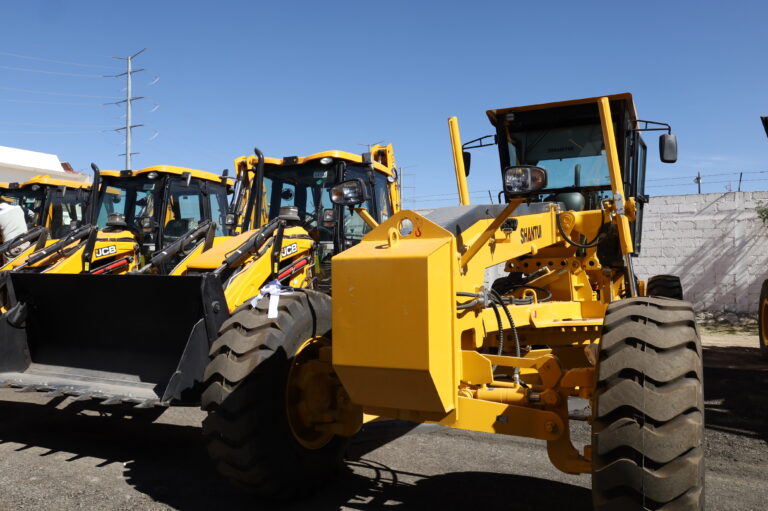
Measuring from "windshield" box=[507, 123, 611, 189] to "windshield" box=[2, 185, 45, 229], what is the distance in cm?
899

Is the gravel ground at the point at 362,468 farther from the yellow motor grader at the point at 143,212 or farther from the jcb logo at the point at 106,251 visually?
the yellow motor grader at the point at 143,212

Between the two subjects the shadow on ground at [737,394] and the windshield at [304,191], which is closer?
the shadow on ground at [737,394]

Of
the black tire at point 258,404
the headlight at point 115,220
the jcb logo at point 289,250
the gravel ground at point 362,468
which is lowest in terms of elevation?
the gravel ground at point 362,468

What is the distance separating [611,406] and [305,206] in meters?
5.85

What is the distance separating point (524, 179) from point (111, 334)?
376 centimetres

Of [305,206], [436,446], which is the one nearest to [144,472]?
[436,446]

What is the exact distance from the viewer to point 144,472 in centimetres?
487

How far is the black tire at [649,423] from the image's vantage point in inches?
114

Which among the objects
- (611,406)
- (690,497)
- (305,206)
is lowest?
(690,497)

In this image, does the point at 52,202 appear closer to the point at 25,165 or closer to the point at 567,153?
the point at 567,153

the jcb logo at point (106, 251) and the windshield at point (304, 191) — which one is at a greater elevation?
the windshield at point (304, 191)

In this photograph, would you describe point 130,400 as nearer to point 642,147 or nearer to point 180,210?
point 642,147

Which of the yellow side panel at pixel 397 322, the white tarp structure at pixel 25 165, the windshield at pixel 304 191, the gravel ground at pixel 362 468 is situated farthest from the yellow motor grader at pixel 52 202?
the white tarp structure at pixel 25 165

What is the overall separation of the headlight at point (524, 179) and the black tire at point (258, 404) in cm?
157
